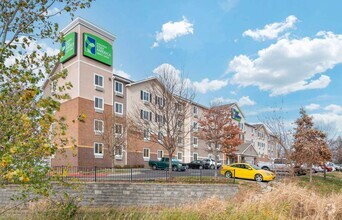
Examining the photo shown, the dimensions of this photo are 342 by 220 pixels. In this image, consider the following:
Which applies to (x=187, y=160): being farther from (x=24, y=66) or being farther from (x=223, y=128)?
(x=24, y=66)

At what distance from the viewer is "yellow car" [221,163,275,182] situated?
999 inches

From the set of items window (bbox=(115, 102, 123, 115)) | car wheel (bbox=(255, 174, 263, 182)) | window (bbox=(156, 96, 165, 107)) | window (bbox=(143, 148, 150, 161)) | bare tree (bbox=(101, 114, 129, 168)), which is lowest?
car wheel (bbox=(255, 174, 263, 182))

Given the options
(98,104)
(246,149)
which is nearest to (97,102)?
(98,104)

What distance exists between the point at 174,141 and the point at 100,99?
58.6 ft

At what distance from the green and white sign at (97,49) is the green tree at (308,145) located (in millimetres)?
23913

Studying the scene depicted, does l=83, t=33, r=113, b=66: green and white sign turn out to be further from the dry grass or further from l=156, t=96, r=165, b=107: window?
the dry grass

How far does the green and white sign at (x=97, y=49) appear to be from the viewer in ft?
118

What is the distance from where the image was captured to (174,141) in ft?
72.4

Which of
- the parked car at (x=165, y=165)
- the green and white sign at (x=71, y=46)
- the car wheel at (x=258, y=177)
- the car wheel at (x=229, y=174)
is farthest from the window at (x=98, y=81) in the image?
the car wheel at (x=258, y=177)

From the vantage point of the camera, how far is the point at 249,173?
26188 mm

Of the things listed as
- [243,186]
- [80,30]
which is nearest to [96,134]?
[80,30]

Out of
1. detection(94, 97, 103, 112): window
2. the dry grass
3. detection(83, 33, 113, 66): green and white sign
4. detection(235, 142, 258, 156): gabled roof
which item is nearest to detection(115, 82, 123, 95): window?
detection(83, 33, 113, 66): green and white sign

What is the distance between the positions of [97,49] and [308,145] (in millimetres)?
26147

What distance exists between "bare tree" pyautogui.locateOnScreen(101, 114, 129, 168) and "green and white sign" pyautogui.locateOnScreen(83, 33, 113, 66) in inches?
287
